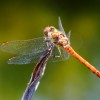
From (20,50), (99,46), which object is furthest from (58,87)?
(20,50)

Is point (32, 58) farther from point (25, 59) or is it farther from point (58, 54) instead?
point (58, 54)

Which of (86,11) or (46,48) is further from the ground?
(86,11)

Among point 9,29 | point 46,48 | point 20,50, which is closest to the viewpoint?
point 46,48

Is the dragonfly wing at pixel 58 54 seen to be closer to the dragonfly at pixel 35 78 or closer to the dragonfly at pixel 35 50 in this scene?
the dragonfly at pixel 35 50

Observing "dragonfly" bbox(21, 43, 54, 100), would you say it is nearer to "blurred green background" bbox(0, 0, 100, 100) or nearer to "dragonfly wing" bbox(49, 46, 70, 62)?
"dragonfly wing" bbox(49, 46, 70, 62)

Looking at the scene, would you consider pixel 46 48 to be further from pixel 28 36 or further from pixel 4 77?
pixel 28 36

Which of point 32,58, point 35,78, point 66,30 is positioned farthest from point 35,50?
point 66,30

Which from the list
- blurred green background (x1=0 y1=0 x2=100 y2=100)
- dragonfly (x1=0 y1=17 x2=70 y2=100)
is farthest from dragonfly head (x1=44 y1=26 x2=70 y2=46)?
blurred green background (x1=0 y1=0 x2=100 y2=100)
